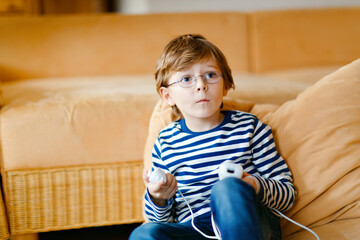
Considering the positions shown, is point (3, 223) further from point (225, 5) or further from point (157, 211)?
Result: point (225, 5)

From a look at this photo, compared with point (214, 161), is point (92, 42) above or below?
above

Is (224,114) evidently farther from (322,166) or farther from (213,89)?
(322,166)

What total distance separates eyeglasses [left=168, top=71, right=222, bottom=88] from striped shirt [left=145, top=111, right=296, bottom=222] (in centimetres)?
11

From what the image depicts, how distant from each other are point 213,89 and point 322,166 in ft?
1.11

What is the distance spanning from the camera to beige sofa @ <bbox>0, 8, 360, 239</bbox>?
102 cm

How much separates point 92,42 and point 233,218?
5.57 ft

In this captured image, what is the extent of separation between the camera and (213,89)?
100 centimetres

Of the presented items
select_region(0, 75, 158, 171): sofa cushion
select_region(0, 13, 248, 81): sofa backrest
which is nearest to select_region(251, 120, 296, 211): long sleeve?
select_region(0, 75, 158, 171): sofa cushion

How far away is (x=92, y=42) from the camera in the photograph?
2219mm

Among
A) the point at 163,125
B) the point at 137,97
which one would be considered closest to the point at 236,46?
the point at 137,97

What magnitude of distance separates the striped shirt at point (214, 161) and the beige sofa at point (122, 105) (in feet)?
0.24

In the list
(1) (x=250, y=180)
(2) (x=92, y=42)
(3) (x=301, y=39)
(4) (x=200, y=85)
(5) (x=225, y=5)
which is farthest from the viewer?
(5) (x=225, y=5)

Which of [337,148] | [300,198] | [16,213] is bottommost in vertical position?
[16,213]

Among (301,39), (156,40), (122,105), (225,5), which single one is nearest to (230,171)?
(122,105)
